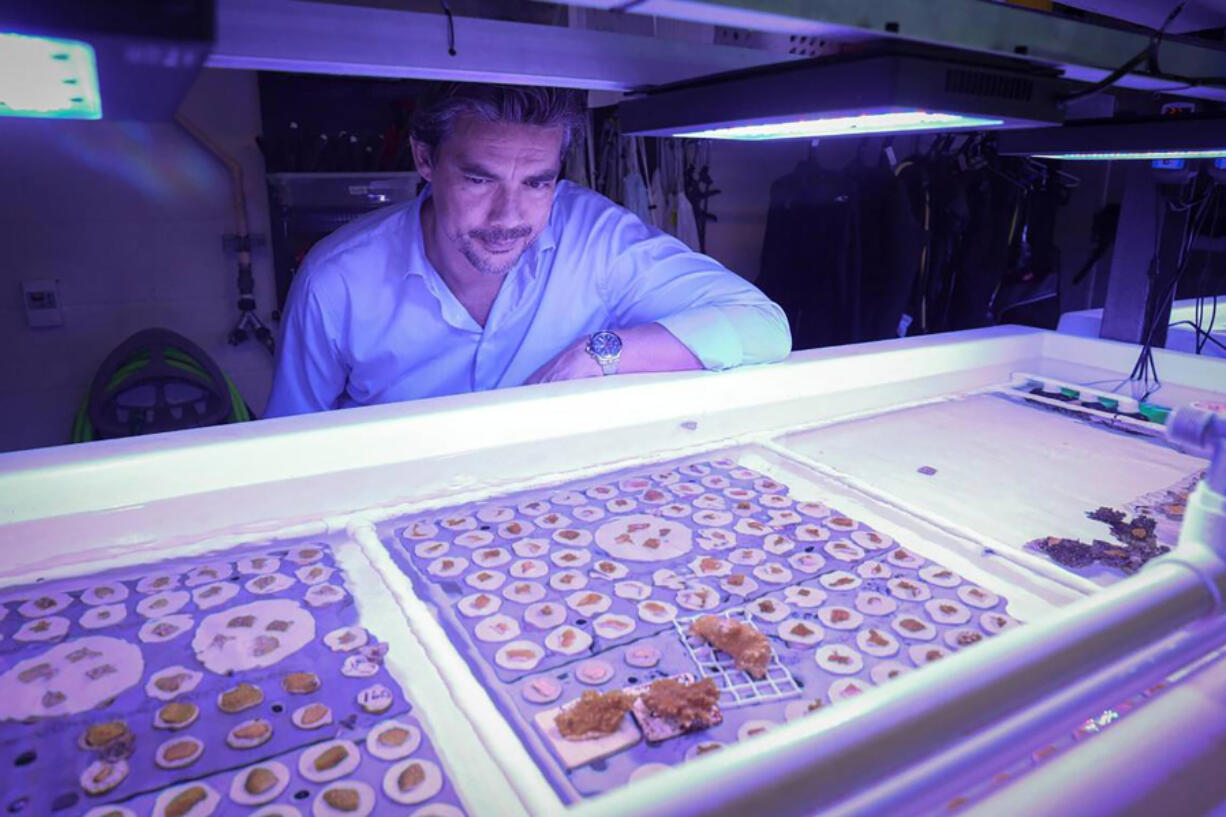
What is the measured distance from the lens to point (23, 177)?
296 centimetres

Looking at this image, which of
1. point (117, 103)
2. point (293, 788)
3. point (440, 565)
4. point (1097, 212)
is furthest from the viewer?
point (1097, 212)

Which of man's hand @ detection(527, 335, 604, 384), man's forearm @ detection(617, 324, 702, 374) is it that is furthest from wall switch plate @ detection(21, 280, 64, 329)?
man's forearm @ detection(617, 324, 702, 374)

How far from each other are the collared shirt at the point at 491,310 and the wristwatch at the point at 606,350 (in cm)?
13

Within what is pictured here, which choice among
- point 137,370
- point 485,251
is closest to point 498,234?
point 485,251

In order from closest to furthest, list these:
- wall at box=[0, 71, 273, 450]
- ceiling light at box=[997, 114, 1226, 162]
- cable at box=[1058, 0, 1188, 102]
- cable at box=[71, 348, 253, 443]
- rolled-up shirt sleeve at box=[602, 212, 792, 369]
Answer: cable at box=[1058, 0, 1188, 102], ceiling light at box=[997, 114, 1226, 162], rolled-up shirt sleeve at box=[602, 212, 792, 369], cable at box=[71, 348, 253, 443], wall at box=[0, 71, 273, 450]

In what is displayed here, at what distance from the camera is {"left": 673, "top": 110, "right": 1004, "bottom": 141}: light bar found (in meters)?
1.07

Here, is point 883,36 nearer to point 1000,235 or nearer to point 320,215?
point 320,215

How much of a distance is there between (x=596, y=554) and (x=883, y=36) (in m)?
0.74

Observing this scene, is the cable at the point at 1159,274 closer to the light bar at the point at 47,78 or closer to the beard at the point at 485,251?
the beard at the point at 485,251

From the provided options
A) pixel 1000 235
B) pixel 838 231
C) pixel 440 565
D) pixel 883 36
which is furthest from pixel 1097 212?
pixel 440 565

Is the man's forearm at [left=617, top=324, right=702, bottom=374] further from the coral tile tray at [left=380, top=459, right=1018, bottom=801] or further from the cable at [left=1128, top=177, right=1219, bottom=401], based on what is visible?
the cable at [left=1128, top=177, right=1219, bottom=401]

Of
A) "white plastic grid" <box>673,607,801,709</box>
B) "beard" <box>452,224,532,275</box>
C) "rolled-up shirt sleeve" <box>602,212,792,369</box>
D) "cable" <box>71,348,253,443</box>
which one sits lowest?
"cable" <box>71,348,253,443</box>

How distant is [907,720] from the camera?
0.50 m

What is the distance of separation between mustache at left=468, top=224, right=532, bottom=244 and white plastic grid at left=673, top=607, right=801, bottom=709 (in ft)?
3.79
